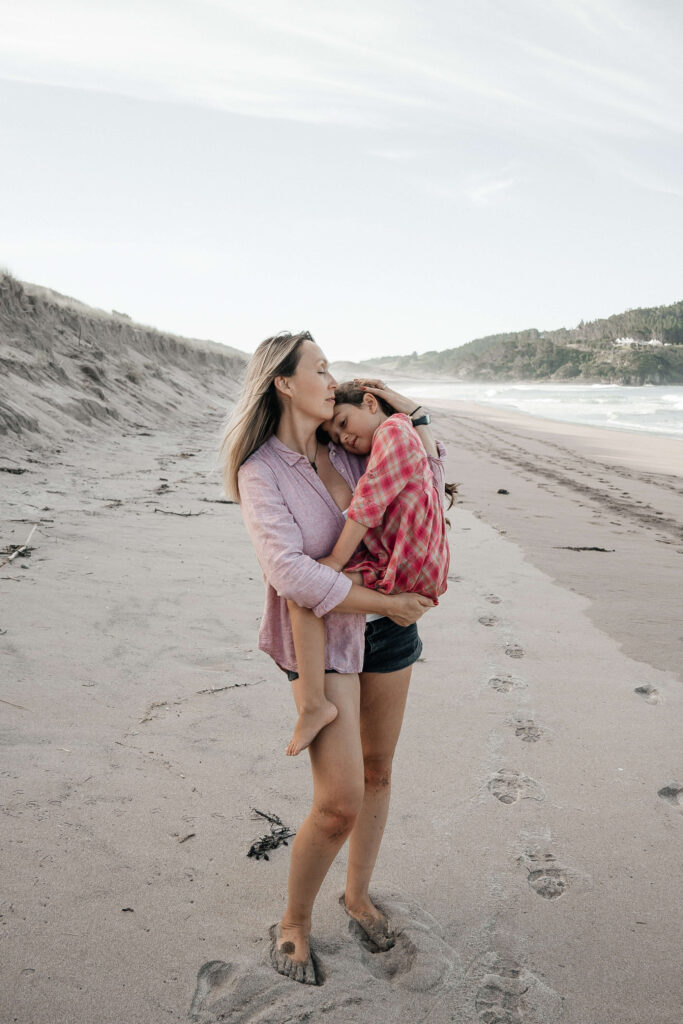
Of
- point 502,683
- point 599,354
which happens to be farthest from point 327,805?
point 599,354

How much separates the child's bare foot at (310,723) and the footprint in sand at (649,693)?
231 centimetres

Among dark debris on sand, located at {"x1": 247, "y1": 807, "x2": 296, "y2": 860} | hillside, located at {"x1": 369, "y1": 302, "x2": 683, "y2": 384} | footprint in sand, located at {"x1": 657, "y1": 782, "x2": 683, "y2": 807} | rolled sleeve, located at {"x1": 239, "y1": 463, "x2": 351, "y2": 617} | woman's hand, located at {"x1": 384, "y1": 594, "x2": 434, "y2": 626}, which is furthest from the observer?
hillside, located at {"x1": 369, "y1": 302, "x2": 683, "y2": 384}

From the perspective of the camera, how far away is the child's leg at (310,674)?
187 cm

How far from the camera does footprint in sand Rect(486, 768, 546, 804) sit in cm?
274

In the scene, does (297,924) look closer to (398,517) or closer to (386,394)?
(398,517)

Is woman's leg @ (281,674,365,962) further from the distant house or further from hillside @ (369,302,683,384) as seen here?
the distant house

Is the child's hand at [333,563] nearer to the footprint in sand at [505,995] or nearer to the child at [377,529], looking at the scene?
the child at [377,529]

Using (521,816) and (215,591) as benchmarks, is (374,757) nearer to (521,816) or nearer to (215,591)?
(521,816)

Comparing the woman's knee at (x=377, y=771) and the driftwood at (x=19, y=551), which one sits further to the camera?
the driftwood at (x=19, y=551)

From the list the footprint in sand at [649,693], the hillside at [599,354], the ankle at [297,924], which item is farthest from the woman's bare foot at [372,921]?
the hillside at [599,354]

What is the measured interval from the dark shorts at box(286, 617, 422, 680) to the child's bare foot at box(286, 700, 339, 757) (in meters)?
0.14

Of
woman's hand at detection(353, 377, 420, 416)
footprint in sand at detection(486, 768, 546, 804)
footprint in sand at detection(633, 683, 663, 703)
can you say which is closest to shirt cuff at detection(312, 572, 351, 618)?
woman's hand at detection(353, 377, 420, 416)

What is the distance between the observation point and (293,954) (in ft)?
6.45

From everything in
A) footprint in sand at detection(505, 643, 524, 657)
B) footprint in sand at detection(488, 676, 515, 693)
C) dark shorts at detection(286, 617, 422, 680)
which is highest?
dark shorts at detection(286, 617, 422, 680)
